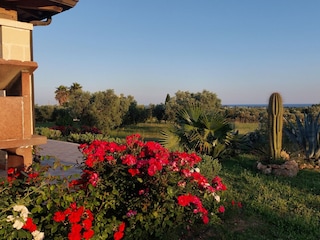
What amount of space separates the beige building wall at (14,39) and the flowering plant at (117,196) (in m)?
1.40

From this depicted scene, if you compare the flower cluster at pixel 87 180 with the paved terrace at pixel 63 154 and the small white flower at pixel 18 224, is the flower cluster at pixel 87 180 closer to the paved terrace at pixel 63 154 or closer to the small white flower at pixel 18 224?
the small white flower at pixel 18 224

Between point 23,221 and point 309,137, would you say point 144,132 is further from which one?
point 23,221

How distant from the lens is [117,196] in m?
3.12

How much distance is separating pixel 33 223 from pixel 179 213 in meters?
1.43

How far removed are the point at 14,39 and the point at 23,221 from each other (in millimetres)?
2130

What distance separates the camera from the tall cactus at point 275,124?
303 inches

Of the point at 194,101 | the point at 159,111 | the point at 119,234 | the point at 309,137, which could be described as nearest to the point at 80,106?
the point at 194,101

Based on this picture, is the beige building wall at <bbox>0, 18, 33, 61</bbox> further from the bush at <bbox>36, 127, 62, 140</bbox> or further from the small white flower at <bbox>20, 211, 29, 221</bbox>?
the bush at <bbox>36, 127, 62, 140</bbox>

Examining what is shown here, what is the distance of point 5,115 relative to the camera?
7.29ft

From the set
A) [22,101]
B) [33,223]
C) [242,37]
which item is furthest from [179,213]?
[242,37]

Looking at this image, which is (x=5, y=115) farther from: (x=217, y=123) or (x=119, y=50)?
(x=119, y=50)

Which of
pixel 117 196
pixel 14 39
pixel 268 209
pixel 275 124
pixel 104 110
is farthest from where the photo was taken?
pixel 104 110

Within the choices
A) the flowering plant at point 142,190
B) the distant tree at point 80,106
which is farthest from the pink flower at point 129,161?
the distant tree at point 80,106

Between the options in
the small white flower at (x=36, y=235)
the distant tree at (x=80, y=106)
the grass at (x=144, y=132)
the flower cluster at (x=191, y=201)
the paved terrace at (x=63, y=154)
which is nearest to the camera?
the small white flower at (x=36, y=235)
